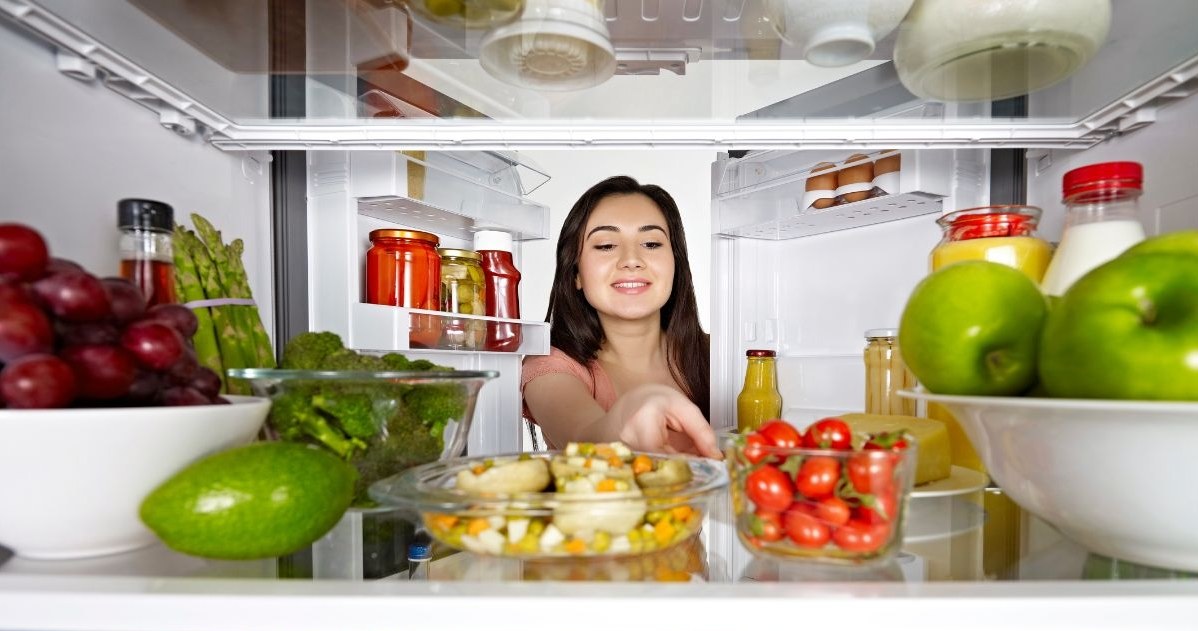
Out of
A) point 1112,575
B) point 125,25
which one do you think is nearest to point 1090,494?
point 1112,575

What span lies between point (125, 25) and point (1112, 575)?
90 cm

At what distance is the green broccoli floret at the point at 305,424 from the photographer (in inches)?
18.9

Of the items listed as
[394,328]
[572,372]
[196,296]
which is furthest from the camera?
[572,372]

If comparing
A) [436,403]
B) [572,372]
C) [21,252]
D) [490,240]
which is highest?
[490,240]

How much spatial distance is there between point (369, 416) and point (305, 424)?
0.05m

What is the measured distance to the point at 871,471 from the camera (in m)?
0.36

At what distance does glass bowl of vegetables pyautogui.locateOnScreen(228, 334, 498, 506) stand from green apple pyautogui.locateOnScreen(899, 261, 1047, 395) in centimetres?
33

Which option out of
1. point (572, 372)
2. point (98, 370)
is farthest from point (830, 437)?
point (572, 372)

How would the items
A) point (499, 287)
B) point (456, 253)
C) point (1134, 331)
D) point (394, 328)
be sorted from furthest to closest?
point (499, 287), point (456, 253), point (394, 328), point (1134, 331)

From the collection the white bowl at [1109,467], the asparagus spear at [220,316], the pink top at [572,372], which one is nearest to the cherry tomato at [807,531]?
the white bowl at [1109,467]

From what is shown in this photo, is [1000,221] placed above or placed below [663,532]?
above

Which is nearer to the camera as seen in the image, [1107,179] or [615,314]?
[1107,179]

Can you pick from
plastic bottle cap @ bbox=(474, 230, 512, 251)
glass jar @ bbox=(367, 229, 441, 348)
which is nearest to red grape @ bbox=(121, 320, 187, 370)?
glass jar @ bbox=(367, 229, 441, 348)

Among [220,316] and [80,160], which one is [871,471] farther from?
[80,160]
